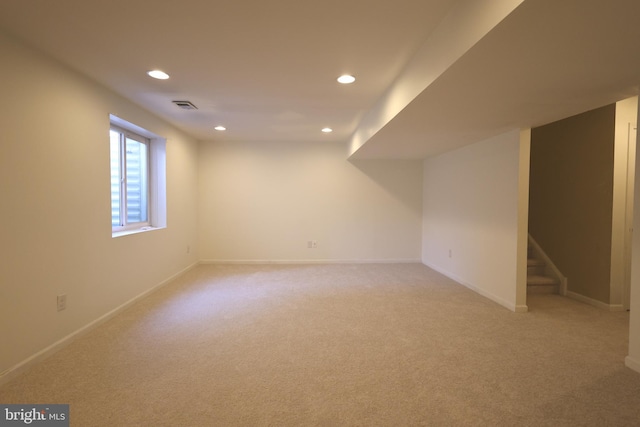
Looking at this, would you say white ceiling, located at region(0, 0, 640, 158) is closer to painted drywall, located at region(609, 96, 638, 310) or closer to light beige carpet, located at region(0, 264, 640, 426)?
painted drywall, located at region(609, 96, 638, 310)

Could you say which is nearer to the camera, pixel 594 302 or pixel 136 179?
pixel 594 302

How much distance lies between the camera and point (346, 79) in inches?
110

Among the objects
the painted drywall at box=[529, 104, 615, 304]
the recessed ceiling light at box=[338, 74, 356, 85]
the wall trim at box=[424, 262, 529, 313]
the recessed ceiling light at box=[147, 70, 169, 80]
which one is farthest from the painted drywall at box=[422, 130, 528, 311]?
the recessed ceiling light at box=[147, 70, 169, 80]

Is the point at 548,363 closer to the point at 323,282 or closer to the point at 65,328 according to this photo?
the point at 323,282

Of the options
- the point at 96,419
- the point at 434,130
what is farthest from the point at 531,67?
the point at 96,419

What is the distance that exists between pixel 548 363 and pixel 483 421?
3.35 feet

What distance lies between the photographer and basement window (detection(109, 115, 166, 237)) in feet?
11.9

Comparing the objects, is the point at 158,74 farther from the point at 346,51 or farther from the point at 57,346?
the point at 57,346

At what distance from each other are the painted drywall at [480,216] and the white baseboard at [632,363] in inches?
44.3

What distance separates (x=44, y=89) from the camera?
2383 millimetres

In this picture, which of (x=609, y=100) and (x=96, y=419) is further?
(x=609, y=100)

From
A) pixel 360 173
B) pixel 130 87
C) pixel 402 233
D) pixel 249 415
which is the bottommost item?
pixel 249 415

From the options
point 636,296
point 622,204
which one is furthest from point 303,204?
point 636,296

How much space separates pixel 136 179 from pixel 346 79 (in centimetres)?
319
